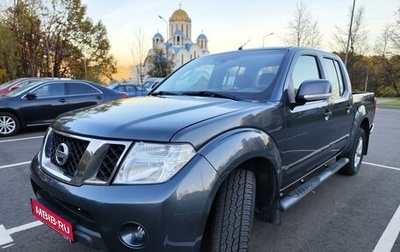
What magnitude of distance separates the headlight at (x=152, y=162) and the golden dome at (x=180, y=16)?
7898 cm

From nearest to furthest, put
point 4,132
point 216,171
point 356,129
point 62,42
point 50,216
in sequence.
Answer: point 216,171
point 50,216
point 356,129
point 4,132
point 62,42

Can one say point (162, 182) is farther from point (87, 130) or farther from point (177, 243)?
point (87, 130)

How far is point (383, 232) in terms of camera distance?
10.2ft

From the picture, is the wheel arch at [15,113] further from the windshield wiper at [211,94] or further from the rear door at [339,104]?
the rear door at [339,104]

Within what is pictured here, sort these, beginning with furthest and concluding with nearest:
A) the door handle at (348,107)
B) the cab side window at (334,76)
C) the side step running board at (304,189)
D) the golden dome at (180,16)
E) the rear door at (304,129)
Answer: the golden dome at (180,16) < the door handle at (348,107) < the cab side window at (334,76) < the rear door at (304,129) < the side step running board at (304,189)

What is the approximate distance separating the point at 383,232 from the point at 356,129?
1.82m

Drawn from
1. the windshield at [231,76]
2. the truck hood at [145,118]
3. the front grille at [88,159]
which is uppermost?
the windshield at [231,76]

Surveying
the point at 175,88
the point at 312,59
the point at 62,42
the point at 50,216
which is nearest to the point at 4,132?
the point at 175,88

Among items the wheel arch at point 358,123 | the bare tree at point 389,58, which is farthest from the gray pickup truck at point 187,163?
the bare tree at point 389,58

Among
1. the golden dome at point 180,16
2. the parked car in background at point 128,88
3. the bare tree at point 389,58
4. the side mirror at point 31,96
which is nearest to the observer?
the side mirror at point 31,96

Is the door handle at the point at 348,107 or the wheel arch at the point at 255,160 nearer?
the wheel arch at the point at 255,160

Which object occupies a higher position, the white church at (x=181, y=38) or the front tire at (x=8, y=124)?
the white church at (x=181, y=38)

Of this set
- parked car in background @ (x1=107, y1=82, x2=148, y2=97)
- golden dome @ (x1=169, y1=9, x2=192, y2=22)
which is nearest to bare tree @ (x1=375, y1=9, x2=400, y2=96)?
parked car in background @ (x1=107, y1=82, x2=148, y2=97)

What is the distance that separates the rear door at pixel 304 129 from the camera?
2766mm
